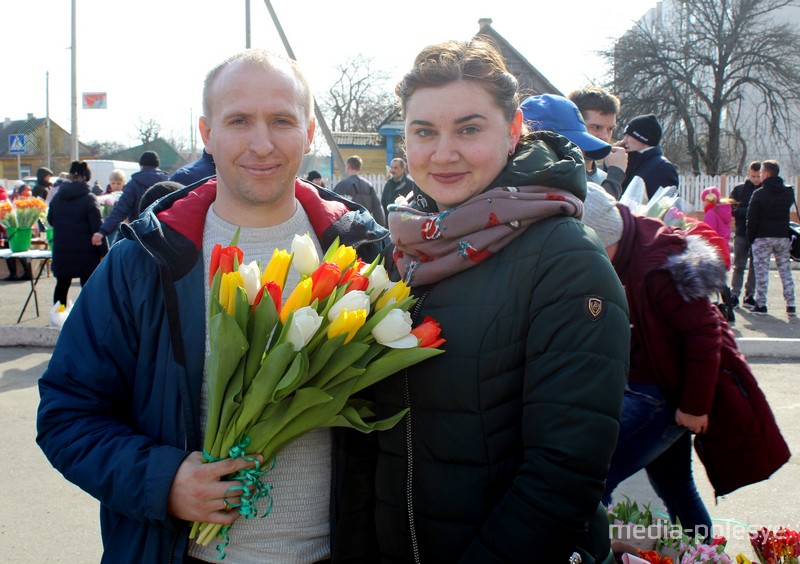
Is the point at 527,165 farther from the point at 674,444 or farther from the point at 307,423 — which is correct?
the point at 674,444

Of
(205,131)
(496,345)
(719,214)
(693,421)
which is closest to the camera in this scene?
(496,345)

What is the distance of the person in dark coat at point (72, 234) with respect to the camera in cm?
880

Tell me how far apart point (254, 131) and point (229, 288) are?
0.56m

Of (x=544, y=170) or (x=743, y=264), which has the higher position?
(x=544, y=170)

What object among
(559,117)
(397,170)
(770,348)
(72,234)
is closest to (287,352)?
(559,117)

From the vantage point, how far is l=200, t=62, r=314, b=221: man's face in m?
1.95

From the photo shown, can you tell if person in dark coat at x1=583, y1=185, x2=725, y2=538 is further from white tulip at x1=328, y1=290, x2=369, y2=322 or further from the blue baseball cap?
white tulip at x1=328, y1=290, x2=369, y2=322

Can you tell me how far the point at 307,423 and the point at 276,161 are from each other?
2.44 feet

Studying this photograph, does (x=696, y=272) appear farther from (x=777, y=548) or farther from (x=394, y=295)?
(x=394, y=295)

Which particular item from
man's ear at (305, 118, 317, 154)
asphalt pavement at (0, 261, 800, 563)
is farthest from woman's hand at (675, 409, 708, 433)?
man's ear at (305, 118, 317, 154)

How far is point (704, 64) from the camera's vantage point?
26.4 m

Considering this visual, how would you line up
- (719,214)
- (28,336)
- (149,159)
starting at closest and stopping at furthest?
(28,336), (149,159), (719,214)

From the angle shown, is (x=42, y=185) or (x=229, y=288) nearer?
(x=229, y=288)

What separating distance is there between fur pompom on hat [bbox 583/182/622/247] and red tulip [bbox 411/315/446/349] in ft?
4.04
